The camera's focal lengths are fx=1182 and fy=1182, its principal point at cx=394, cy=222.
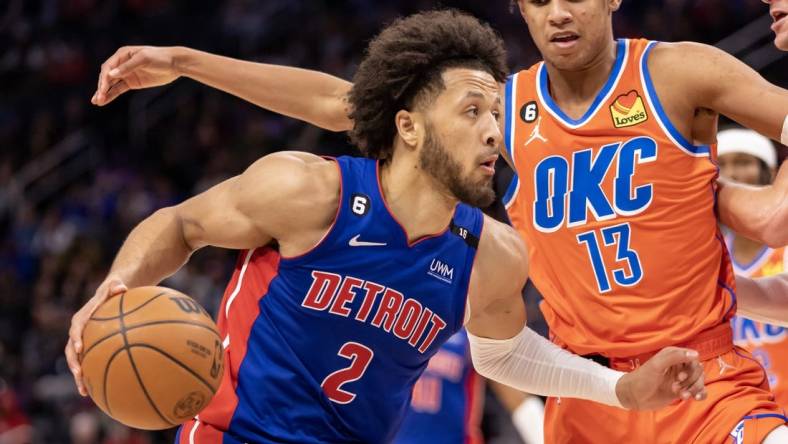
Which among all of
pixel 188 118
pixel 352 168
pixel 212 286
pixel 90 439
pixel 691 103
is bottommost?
pixel 90 439

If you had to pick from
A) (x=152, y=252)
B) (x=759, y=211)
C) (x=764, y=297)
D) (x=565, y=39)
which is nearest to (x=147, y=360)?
(x=152, y=252)

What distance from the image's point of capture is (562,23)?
4199 millimetres

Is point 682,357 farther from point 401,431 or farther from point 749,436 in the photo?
point 401,431

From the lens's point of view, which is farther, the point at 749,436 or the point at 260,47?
the point at 260,47

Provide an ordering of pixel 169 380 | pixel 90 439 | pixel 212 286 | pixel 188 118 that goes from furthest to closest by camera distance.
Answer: pixel 188 118, pixel 212 286, pixel 90 439, pixel 169 380

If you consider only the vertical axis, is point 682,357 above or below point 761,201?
below

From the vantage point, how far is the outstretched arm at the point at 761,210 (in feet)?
13.0

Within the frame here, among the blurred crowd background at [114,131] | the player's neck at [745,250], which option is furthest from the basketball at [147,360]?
the blurred crowd background at [114,131]

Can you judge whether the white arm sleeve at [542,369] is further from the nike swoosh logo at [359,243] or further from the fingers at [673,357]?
the nike swoosh logo at [359,243]

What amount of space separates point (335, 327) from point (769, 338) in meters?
2.82

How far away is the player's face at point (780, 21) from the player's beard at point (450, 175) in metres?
1.16

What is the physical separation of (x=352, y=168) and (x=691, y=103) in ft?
3.95

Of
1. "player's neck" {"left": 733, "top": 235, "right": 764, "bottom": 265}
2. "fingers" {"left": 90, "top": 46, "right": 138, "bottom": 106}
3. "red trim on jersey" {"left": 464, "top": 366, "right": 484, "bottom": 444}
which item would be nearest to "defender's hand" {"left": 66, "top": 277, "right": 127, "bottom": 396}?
"fingers" {"left": 90, "top": 46, "right": 138, "bottom": 106}

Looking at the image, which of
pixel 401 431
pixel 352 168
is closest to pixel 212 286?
pixel 401 431
